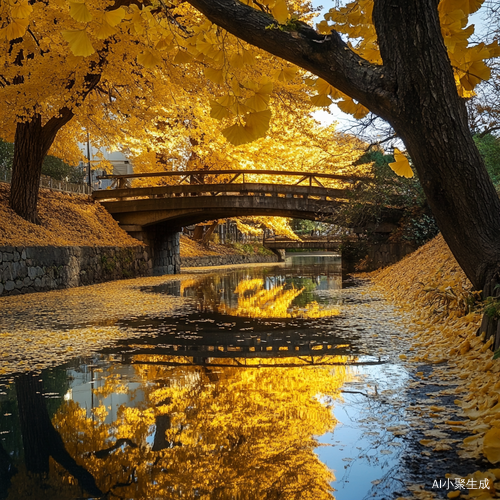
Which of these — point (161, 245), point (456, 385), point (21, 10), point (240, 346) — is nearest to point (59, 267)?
point (161, 245)

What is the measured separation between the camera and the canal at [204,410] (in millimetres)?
2361

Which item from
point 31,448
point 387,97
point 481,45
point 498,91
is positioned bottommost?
point 31,448

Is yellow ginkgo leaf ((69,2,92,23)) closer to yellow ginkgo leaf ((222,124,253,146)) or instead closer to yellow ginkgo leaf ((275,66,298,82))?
yellow ginkgo leaf ((222,124,253,146))

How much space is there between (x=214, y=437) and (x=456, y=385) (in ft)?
6.13

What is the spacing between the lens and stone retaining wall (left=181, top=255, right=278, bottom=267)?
28.9 metres

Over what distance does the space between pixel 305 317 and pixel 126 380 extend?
4180 mm

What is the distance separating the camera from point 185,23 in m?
11.5

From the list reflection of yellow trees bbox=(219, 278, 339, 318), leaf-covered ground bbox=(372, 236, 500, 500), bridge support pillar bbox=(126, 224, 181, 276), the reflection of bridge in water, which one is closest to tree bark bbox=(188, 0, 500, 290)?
leaf-covered ground bbox=(372, 236, 500, 500)

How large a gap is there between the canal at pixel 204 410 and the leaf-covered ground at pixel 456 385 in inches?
6.2

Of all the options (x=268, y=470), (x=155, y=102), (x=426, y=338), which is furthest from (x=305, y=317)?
(x=155, y=102)

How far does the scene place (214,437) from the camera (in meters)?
2.88

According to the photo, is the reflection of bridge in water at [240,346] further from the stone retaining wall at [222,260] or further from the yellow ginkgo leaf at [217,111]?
the stone retaining wall at [222,260]

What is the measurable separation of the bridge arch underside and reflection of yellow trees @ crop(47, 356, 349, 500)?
48.6ft

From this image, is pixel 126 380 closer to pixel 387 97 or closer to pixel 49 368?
pixel 49 368
